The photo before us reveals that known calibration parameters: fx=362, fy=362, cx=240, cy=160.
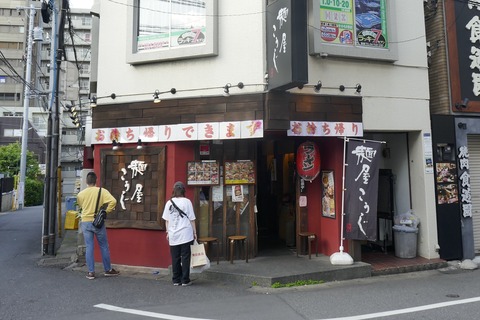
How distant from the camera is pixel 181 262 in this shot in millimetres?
6742

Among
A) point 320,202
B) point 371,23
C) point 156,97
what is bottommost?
point 320,202

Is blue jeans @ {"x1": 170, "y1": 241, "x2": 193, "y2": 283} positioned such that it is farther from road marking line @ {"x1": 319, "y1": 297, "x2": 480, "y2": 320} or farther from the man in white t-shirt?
road marking line @ {"x1": 319, "y1": 297, "x2": 480, "y2": 320}

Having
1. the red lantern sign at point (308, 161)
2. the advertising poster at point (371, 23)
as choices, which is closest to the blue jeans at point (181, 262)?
the red lantern sign at point (308, 161)

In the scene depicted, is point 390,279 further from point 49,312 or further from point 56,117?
point 56,117

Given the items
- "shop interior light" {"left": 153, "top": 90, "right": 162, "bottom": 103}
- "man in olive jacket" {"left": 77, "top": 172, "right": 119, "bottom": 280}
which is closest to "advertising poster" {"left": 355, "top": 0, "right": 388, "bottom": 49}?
"shop interior light" {"left": 153, "top": 90, "right": 162, "bottom": 103}

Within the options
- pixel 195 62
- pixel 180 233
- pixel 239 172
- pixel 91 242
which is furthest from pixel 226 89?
pixel 91 242

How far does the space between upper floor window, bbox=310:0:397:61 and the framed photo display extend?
106 inches

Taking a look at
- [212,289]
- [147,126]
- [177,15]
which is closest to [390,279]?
[212,289]

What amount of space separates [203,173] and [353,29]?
4672 mm

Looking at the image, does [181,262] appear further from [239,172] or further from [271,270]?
[239,172]

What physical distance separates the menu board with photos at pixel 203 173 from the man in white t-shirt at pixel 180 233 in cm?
113

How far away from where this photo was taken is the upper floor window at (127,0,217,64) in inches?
306

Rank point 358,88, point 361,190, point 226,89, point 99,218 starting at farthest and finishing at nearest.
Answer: point 358,88 → point 361,190 → point 226,89 → point 99,218

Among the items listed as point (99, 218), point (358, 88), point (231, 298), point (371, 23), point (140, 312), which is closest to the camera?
point (140, 312)
